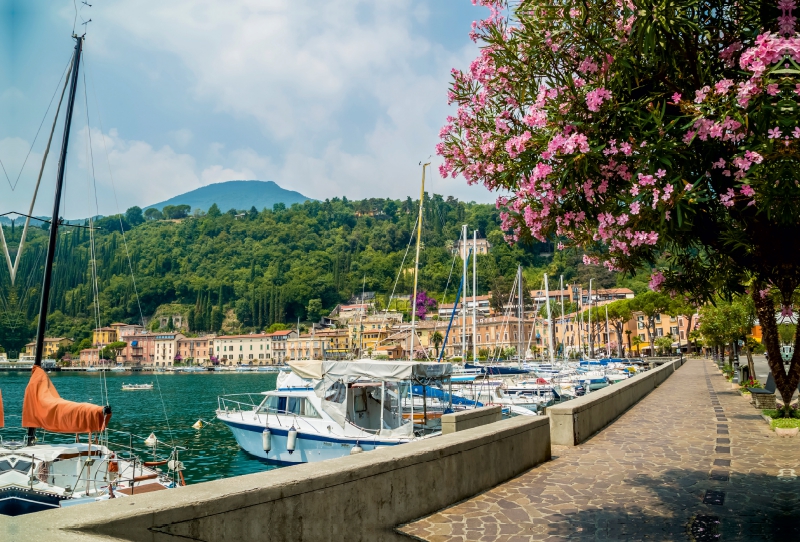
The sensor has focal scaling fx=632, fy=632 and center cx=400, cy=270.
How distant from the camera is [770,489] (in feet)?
27.2

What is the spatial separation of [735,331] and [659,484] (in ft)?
70.2

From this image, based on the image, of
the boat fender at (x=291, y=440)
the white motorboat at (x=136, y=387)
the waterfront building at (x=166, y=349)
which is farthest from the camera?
the waterfront building at (x=166, y=349)

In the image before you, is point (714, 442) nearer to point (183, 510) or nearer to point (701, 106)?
point (701, 106)

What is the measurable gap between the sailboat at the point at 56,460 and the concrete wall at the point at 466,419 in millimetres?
7233

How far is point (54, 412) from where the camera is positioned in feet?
46.4

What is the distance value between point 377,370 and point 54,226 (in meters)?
10.9

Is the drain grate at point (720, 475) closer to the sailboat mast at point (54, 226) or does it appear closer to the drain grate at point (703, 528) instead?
the drain grate at point (703, 528)

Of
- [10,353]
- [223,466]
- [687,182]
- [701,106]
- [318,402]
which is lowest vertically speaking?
[223,466]

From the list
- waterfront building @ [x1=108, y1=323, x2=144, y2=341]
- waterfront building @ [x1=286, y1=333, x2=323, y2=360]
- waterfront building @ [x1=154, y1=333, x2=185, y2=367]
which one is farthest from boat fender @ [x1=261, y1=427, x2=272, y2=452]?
waterfront building @ [x1=108, y1=323, x2=144, y2=341]

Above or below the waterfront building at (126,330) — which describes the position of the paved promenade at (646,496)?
below

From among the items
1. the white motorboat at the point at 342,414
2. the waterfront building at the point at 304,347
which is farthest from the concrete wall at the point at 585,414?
the waterfront building at the point at 304,347

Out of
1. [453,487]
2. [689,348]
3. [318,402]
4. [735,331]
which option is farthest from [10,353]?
[689,348]

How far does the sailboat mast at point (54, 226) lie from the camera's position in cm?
1881

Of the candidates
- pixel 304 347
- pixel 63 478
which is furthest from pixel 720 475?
pixel 304 347
